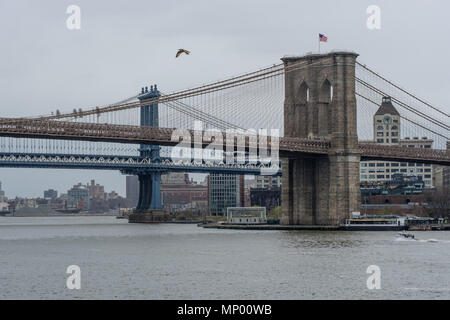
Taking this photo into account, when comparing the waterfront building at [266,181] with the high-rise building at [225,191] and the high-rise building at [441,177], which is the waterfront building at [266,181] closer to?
the high-rise building at [225,191]

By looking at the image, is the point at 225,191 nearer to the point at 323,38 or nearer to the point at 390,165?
the point at 390,165

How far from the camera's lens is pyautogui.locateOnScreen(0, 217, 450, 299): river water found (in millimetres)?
29938

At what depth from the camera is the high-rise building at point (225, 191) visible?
151 m

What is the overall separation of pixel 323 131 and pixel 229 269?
35215 millimetres

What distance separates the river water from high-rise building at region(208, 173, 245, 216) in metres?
96.7

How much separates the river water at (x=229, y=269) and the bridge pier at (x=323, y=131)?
1551 cm

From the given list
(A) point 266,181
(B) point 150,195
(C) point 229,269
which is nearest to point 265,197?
(B) point 150,195

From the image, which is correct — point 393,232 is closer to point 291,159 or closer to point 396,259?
point 291,159

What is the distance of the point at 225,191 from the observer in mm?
153125

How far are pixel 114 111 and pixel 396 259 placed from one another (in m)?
27.1
